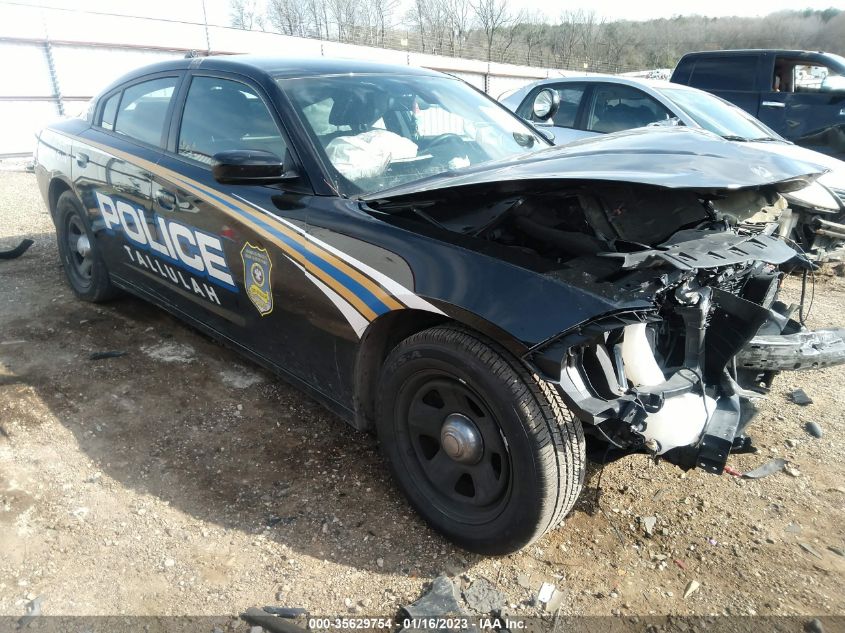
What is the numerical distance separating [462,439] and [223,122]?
2066 mm

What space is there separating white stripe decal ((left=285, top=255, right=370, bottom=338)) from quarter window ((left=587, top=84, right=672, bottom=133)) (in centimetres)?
457

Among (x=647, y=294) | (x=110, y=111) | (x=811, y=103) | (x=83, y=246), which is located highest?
(x=110, y=111)

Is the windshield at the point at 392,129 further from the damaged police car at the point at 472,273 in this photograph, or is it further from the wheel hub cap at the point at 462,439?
the wheel hub cap at the point at 462,439

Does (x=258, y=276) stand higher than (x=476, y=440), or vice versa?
(x=258, y=276)

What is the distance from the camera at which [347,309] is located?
7.87 ft

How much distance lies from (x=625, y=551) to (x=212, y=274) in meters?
2.29

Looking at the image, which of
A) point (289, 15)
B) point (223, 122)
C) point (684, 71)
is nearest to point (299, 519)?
point (223, 122)

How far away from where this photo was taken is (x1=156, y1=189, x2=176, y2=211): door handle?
10.4 ft

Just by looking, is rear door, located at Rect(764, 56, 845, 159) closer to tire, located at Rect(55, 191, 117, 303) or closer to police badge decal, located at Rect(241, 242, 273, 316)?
police badge decal, located at Rect(241, 242, 273, 316)

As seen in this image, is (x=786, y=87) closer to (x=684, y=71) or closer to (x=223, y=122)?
(x=684, y=71)

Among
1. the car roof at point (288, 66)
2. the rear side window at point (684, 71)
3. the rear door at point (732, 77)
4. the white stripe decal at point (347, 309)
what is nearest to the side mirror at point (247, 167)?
the white stripe decal at point (347, 309)

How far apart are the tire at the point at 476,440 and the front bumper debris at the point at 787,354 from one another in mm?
974

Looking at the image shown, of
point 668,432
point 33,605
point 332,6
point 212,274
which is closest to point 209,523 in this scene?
point 33,605

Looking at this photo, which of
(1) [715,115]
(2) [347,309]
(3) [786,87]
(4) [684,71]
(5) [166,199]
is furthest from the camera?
(4) [684,71]
